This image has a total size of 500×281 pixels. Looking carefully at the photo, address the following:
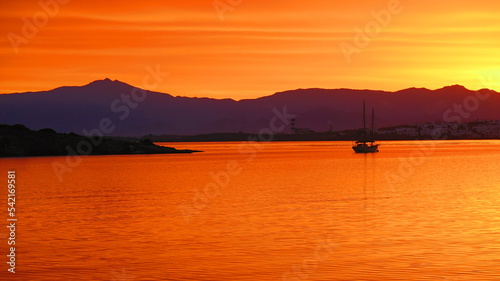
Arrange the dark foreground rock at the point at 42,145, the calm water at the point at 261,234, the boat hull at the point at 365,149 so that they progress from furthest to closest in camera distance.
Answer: the boat hull at the point at 365,149, the dark foreground rock at the point at 42,145, the calm water at the point at 261,234

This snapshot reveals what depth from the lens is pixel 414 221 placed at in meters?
32.4

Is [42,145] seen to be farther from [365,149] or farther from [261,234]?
[261,234]

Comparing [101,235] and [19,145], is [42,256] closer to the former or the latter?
[101,235]

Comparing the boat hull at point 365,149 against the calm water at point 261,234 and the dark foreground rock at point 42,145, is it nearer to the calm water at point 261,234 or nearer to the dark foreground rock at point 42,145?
the dark foreground rock at point 42,145

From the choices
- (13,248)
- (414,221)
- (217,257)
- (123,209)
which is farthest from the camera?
(123,209)

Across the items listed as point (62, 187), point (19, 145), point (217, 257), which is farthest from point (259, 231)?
point (19, 145)

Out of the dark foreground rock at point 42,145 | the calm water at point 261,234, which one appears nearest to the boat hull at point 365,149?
the dark foreground rock at point 42,145

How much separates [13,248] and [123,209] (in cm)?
1404

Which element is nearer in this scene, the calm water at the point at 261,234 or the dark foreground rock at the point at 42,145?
the calm water at the point at 261,234

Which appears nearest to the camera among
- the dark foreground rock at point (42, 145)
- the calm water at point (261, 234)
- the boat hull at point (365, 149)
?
the calm water at point (261, 234)

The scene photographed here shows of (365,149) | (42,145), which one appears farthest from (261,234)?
(365,149)

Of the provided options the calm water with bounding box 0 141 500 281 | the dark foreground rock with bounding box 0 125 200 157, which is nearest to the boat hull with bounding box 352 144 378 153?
the dark foreground rock with bounding box 0 125 200 157

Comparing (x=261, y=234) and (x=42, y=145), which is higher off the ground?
(x=42, y=145)

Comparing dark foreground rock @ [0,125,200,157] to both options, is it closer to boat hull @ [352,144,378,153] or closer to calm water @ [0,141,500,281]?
boat hull @ [352,144,378,153]
